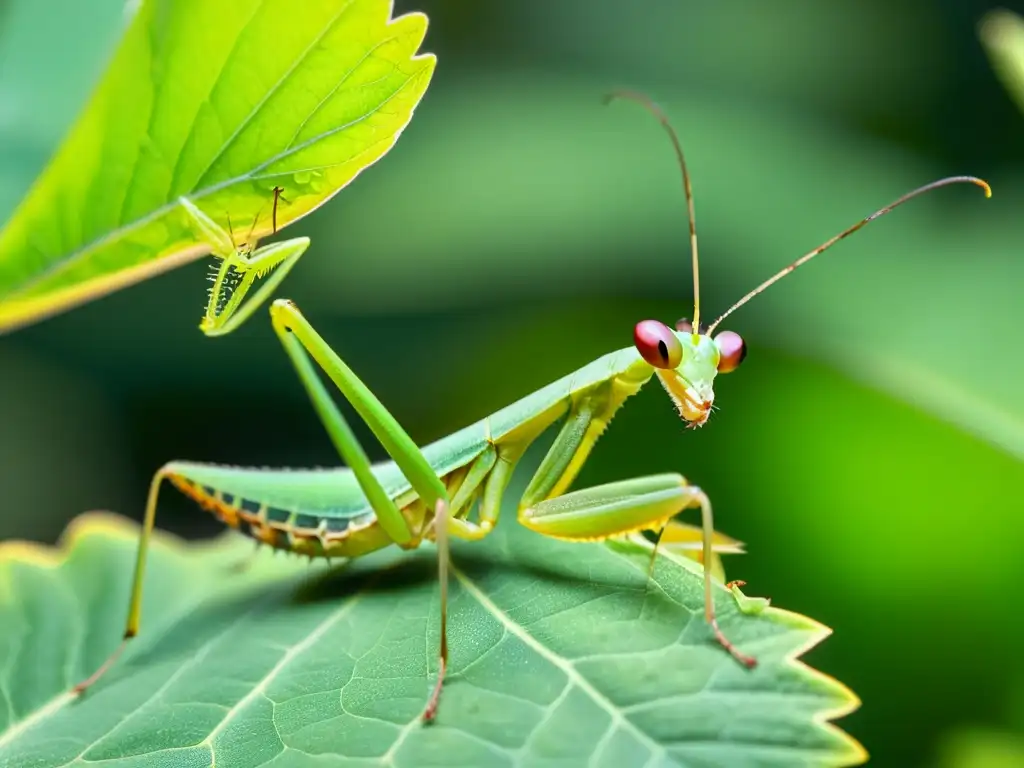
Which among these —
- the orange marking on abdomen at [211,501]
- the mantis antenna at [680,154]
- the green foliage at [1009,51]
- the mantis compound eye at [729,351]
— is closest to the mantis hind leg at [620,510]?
the mantis compound eye at [729,351]

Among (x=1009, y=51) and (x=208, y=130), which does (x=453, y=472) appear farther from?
(x=1009, y=51)

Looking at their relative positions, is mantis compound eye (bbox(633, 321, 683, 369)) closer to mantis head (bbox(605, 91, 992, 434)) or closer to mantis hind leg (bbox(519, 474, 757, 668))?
mantis head (bbox(605, 91, 992, 434))

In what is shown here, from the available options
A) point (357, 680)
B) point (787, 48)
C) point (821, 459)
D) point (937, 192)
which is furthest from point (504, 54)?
point (357, 680)

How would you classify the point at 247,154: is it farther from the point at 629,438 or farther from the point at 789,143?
the point at 789,143

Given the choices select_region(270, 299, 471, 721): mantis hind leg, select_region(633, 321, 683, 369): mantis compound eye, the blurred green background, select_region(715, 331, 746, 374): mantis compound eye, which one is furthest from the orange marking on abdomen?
select_region(715, 331, 746, 374): mantis compound eye

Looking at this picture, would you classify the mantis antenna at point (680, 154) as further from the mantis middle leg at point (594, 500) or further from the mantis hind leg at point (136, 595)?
the mantis hind leg at point (136, 595)

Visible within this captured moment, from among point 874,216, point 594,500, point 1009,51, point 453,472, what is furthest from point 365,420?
point 1009,51
